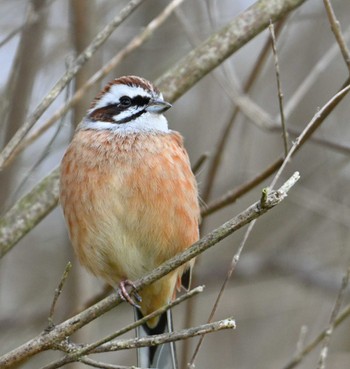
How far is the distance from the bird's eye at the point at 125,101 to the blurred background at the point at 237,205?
0.90 metres

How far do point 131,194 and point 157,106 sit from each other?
24.3 inches

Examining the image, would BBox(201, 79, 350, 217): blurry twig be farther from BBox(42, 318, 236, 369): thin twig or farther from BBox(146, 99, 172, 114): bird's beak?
BBox(42, 318, 236, 369): thin twig

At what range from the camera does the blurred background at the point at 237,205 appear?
6.73 metres

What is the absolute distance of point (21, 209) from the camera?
15.8ft

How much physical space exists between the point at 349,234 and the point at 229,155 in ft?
5.09

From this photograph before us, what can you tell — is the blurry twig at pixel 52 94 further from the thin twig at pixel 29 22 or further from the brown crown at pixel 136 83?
the thin twig at pixel 29 22

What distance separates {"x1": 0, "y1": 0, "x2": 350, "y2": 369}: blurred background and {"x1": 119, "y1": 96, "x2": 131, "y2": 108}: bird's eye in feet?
2.95

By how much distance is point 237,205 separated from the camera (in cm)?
831

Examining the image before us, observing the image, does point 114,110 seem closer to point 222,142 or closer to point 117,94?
point 117,94

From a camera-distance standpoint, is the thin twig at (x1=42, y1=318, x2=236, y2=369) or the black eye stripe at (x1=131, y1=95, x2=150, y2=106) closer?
the thin twig at (x1=42, y1=318, x2=236, y2=369)

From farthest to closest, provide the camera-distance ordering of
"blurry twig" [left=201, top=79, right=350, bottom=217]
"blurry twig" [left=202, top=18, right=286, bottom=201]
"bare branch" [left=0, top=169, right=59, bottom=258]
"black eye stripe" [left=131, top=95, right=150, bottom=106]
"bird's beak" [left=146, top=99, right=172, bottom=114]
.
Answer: "blurry twig" [left=202, top=18, right=286, bottom=201]
"black eye stripe" [left=131, top=95, right=150, bottom=106]
"bird's beak" [left=146, top=99, right=172, bottom=114]
"bare branch" [left=0, top=169, right=59, bottom=258]
"blurry twig" [left=201, top=79, right=350, bottom=217]

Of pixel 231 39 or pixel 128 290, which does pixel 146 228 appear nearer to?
pixel 128 290

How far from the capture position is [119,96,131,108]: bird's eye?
5.13 meters

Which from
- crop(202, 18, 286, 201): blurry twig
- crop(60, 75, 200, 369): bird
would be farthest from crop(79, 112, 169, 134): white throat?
crop(202, 18, 286, 201): blurry twig
